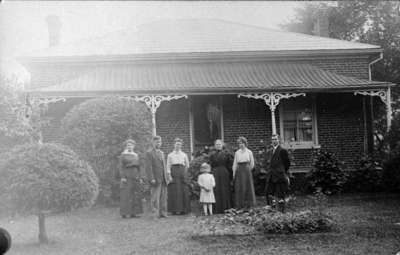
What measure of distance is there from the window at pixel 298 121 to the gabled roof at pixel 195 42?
209 centimetres

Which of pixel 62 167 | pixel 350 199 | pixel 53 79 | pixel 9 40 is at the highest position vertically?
pixel 53 79

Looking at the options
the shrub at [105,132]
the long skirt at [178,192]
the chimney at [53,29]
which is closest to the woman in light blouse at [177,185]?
the long skirt at [178,192]

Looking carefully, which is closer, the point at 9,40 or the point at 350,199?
the point at 9,40

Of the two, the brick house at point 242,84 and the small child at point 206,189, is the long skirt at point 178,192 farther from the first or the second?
the brick house at point 242,84

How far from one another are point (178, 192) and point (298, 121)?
8.05 metres

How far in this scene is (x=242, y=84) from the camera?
16891 mm

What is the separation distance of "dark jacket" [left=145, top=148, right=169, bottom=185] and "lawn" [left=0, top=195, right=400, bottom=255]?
2.76 feet

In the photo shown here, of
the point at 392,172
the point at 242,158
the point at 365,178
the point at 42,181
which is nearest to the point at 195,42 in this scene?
the point at 365,178

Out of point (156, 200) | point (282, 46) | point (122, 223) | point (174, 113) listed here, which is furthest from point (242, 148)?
point (282, 46)

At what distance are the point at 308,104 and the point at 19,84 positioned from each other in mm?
9600

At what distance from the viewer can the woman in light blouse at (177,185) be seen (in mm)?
11281

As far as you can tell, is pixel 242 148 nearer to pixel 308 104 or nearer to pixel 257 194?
pixel 257 194

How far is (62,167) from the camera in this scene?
25.2ft

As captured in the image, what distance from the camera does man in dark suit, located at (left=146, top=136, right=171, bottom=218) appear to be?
10.8m
